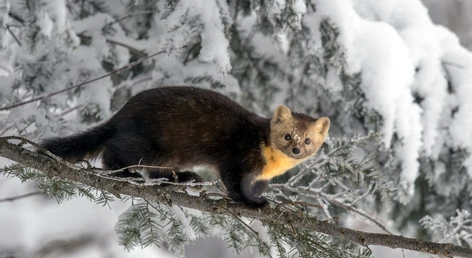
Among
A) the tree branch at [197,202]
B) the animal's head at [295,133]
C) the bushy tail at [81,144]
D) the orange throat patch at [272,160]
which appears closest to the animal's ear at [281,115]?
the animal's head at [295,133]

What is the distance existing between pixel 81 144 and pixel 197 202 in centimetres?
101

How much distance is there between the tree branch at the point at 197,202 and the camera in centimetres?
295

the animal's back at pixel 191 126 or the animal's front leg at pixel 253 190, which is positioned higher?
the animal's back at pixel 191 126

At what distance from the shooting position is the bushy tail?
152 inches

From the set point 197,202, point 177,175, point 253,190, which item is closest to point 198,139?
point 177,175

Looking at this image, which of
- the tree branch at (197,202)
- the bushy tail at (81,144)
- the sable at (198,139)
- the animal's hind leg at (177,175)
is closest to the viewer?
the tree branch at (197,202)

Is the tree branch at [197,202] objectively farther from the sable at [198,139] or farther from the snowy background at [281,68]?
the snowy background at [281,68]

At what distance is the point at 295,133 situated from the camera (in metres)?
4.00

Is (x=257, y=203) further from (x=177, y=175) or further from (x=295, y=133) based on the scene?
(x=177, y=175)

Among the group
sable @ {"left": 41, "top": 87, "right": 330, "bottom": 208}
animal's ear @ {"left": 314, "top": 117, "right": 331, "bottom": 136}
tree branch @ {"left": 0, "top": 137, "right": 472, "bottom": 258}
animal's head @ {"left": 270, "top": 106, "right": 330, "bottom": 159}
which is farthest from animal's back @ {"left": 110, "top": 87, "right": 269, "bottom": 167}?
tree branch @ {"left": 0, "top": 137, "right": 472, "bottom": 258}

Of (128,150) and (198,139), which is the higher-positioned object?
(128,150)

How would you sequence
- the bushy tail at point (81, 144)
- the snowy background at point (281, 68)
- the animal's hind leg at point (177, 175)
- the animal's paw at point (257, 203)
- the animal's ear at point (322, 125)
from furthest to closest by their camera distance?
the snowy background at point (281, 68) → the animal's hind leg at point (177, 175) → the animal's ear at point (322, 125) → the bushy tail at point (81, 144) → the animal's paw at point (257, 203)

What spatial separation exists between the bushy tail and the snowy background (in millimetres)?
813

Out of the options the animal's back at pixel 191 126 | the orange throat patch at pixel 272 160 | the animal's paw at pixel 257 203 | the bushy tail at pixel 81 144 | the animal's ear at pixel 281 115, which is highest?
the bushy tail at pixel 81 144
